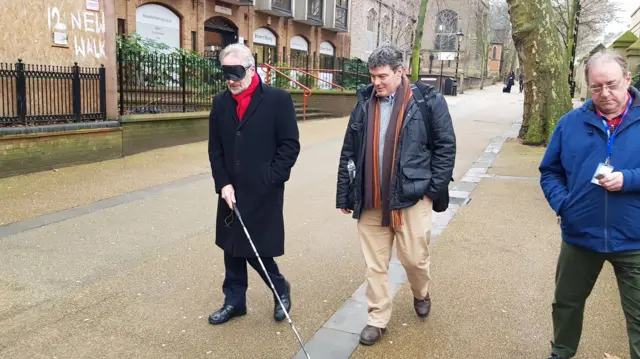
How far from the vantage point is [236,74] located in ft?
11.8

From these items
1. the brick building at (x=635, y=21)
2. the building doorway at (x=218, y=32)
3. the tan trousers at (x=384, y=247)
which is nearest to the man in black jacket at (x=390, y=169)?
the tan trousers at (x=384, y=247)

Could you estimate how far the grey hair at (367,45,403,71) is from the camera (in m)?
3.47

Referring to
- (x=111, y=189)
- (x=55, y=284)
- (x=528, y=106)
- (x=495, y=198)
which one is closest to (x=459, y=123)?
(x=528, y=106)

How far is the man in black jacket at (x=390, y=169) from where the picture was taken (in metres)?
3.54

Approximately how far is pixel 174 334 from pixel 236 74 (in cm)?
177

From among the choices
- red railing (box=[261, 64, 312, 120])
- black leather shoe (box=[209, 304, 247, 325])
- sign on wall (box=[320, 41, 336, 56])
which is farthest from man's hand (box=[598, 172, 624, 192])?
sign on wall (box=[320, 41, 336, 56])

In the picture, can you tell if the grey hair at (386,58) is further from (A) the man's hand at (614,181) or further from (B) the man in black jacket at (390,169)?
(A) the man's hand at (614,181)

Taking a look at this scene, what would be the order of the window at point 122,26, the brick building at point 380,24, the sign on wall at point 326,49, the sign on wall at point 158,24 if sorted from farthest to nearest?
1. the brick building at point 380,24
2. the sign on wall at point 326,49
3. the sign on wall at point 158,24
4. the window at point 122,26

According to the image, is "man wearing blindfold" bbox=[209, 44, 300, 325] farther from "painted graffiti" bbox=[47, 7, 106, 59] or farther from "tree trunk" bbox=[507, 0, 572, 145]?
"tree trunk" bbox=[507, 0, 572, 145]

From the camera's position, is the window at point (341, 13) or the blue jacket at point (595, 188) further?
the window at point (341, 13)

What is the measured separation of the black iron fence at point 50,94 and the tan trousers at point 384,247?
721 cm

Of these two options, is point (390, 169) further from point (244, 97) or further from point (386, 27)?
point (386, 27)

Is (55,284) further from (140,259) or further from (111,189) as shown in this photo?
(111,189)

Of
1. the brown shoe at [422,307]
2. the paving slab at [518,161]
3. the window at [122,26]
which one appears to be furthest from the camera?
the window at [122,26]
